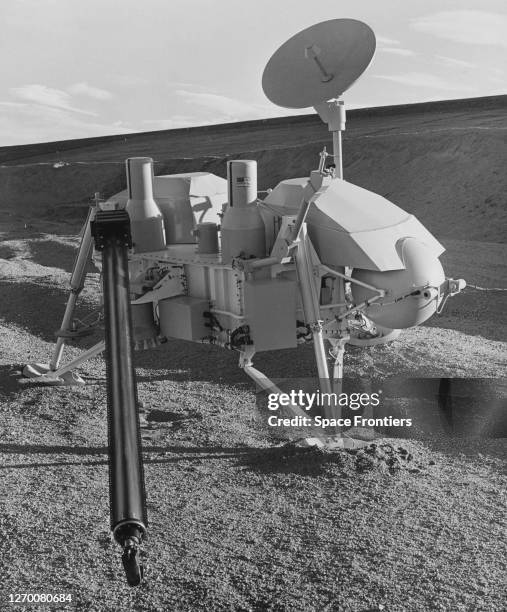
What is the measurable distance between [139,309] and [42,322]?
736cm

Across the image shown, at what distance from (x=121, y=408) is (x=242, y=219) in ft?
14.0

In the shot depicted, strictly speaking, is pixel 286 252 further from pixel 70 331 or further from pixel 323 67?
pixel 70 331

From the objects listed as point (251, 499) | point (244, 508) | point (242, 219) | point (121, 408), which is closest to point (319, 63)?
point (242, 219)


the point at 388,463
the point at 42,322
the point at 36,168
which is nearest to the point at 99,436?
the point at 388,463

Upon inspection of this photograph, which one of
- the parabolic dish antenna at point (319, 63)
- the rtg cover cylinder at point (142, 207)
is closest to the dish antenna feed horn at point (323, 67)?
the parabolic dish antenna at point (319, 63)

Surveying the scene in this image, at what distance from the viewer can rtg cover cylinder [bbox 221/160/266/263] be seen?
31.0ft

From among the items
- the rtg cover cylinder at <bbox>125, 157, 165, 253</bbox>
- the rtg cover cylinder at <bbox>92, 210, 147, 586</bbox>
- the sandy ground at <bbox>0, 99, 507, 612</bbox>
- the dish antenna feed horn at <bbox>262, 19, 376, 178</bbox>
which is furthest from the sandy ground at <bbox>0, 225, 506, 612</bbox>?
the dish antenna feed horn at <bbox>262, 19, 376, 178</bbox>

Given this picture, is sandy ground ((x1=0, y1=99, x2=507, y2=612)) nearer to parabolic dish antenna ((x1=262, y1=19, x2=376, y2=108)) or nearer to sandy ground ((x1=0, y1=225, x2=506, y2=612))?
sandy ground ((x1=0, y1=225, x2=506, y2=612))

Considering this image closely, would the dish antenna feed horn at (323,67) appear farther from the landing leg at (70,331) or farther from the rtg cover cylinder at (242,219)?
the landing leg at (70,331)

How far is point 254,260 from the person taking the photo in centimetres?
939

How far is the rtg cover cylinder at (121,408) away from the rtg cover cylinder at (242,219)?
1.33 metres

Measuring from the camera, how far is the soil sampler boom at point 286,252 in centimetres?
927

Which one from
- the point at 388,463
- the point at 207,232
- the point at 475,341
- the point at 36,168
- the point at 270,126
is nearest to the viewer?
the point at 388,463

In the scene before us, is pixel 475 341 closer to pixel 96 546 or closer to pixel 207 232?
pixel 207 232
